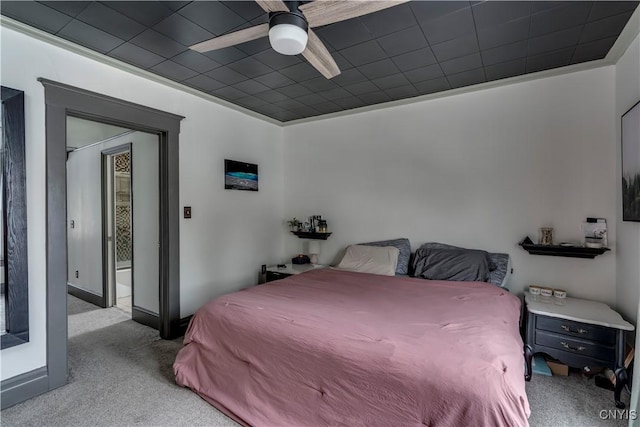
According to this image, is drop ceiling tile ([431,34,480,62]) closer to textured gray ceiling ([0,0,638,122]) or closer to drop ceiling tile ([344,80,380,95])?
textured gray ceiling ([0,0,638,122])

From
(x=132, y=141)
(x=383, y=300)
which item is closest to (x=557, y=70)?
(x=383, y=300)

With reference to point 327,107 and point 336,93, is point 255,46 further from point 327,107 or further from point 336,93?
point 327,107

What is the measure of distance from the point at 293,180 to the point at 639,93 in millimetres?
3637

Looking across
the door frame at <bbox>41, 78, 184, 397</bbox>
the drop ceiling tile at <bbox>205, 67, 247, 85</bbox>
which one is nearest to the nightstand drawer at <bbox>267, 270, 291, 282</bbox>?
the door frame at <bbox>41, 78, 184, 397</bbox>

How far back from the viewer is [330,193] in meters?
Answer: 4.27

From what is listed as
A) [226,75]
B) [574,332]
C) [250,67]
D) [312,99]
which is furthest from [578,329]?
[226,75]

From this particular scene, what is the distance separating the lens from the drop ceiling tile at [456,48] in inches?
93.1

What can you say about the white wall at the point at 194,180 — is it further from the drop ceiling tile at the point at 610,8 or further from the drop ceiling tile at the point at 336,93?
the drop ceiling tile at the point at 610,8

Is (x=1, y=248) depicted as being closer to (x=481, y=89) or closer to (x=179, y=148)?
(x=179, y=148)

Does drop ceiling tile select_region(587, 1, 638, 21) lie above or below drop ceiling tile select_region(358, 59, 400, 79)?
below

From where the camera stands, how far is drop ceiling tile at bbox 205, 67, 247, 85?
2.88 m

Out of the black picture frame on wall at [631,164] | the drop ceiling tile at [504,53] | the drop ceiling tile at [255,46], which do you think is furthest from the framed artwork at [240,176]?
the black picture frame on wall at [631,164]

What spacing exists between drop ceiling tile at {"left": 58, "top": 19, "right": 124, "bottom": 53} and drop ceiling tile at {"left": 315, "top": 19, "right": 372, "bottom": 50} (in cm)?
159

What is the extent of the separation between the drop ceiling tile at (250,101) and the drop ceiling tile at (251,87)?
7.7 inches
